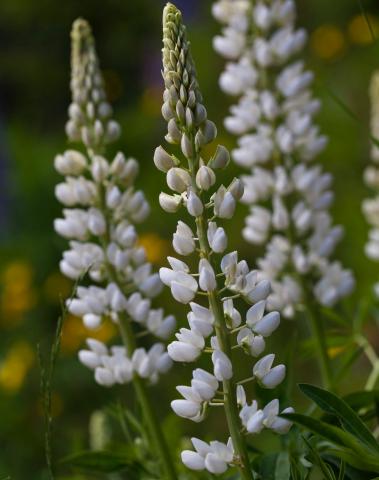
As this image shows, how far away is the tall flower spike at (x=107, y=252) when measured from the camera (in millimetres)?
1523

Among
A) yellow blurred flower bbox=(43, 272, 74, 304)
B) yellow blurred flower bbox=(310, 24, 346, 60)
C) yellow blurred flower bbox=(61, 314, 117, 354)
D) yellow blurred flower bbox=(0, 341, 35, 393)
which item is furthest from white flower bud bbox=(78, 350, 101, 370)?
yellow blurred flower bbox=(310, 24, 346, 60)

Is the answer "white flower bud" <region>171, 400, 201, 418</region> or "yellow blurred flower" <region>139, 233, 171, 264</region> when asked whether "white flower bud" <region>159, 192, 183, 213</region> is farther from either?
"yellow blurred flower" <region>139, 233, 171, 264</region>

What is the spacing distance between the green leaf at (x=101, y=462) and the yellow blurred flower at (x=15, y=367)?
1569 mm

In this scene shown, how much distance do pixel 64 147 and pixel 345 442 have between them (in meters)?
→ 4.90

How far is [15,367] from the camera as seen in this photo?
120 inches

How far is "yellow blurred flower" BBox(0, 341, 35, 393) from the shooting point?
2994 mm

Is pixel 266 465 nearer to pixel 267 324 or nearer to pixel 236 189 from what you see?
pixel 267 324

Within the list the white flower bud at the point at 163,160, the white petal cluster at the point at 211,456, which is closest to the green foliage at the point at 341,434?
the white petal cluster at the point at 211,456

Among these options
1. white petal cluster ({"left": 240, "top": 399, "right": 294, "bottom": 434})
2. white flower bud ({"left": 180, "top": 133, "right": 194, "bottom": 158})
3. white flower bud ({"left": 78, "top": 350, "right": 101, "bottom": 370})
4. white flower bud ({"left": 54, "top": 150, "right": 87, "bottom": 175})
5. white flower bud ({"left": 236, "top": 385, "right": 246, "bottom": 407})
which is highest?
white flower bud ({"left": 54, "top": 150, "right": 87, "bottom": 175})

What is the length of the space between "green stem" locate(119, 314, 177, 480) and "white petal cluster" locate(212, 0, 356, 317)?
1.54 feet

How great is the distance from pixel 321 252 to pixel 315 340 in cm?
19

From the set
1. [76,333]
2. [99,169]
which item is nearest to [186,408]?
[99,169]

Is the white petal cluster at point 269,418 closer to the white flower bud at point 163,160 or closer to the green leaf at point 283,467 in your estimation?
the green leaf at point 283,467

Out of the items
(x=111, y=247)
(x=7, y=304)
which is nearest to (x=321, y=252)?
(x=111, y=247)
